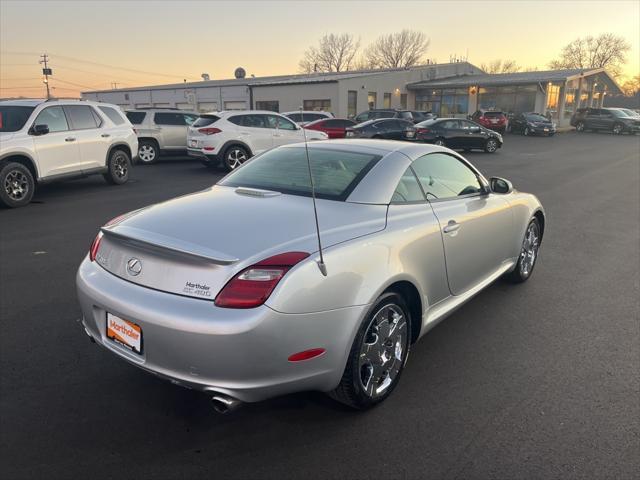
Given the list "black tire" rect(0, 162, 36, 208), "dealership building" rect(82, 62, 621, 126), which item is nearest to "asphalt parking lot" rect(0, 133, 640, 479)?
"black tire" rect(0, 162, 36, 208)

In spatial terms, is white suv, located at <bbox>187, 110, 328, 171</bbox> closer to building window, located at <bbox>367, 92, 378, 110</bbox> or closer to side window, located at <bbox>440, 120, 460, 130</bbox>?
side window, located at <bbox>440, 120, 460, 130</bbox>

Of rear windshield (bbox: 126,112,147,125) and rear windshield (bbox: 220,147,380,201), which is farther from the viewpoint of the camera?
rear windshield (bbox: 126,112,147,125)

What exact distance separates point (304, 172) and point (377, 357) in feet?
4.75

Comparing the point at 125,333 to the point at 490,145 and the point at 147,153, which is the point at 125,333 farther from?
the point at 490,145

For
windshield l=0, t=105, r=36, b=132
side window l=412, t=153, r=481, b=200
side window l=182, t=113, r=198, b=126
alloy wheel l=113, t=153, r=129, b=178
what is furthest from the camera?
side window l=182, t=113, r=198, b=126

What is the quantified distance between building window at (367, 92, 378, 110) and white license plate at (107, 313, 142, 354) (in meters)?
38.6

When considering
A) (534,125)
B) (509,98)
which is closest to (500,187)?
(534,125)

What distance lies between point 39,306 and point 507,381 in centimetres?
395

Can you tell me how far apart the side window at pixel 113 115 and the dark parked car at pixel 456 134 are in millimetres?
13069

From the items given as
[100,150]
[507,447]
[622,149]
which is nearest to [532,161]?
[622,149]

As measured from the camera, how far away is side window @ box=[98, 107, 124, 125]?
10.9 metres

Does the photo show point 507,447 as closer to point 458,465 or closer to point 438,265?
point 458,465

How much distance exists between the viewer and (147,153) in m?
15.9

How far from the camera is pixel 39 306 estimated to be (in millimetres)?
4379
